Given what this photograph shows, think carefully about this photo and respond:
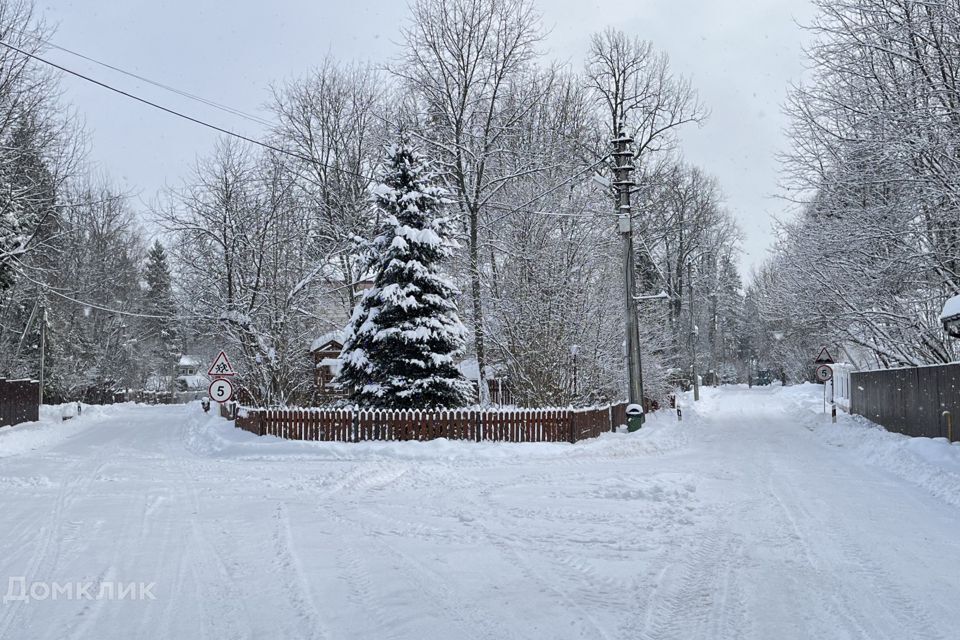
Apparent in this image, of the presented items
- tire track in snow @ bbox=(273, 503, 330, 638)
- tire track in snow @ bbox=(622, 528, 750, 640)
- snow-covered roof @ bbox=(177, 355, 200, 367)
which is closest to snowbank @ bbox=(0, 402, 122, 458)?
tire track in snow @ bbox=(273, 503, 330, 638)

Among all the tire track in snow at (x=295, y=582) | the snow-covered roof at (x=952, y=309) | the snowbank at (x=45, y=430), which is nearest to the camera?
the tire track in snow at (x=295, y=582)

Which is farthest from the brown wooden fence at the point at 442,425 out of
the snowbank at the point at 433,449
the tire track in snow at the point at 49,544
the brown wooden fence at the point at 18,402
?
the brown wooden fence at the point at 18,402

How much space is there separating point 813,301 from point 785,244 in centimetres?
280

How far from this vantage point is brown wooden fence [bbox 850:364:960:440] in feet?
50.8

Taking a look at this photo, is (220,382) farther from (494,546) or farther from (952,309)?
(952,309)

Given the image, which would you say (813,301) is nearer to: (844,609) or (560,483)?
(560,483)

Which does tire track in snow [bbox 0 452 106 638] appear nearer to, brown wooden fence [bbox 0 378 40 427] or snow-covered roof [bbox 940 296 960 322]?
snow-covered roof [bbox 940 296 960 322]

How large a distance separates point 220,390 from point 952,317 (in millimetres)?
15960

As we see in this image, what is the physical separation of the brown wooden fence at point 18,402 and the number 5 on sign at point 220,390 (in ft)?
45.7

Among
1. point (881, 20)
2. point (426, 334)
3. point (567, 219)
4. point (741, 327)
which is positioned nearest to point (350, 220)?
point (567, 219)

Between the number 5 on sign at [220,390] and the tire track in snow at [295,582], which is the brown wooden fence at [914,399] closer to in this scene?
the tire track in snow at [295,582]

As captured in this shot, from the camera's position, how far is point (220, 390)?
17.8m

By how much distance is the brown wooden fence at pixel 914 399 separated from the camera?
50.8 ft

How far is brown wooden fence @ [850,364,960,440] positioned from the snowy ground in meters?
1.28
